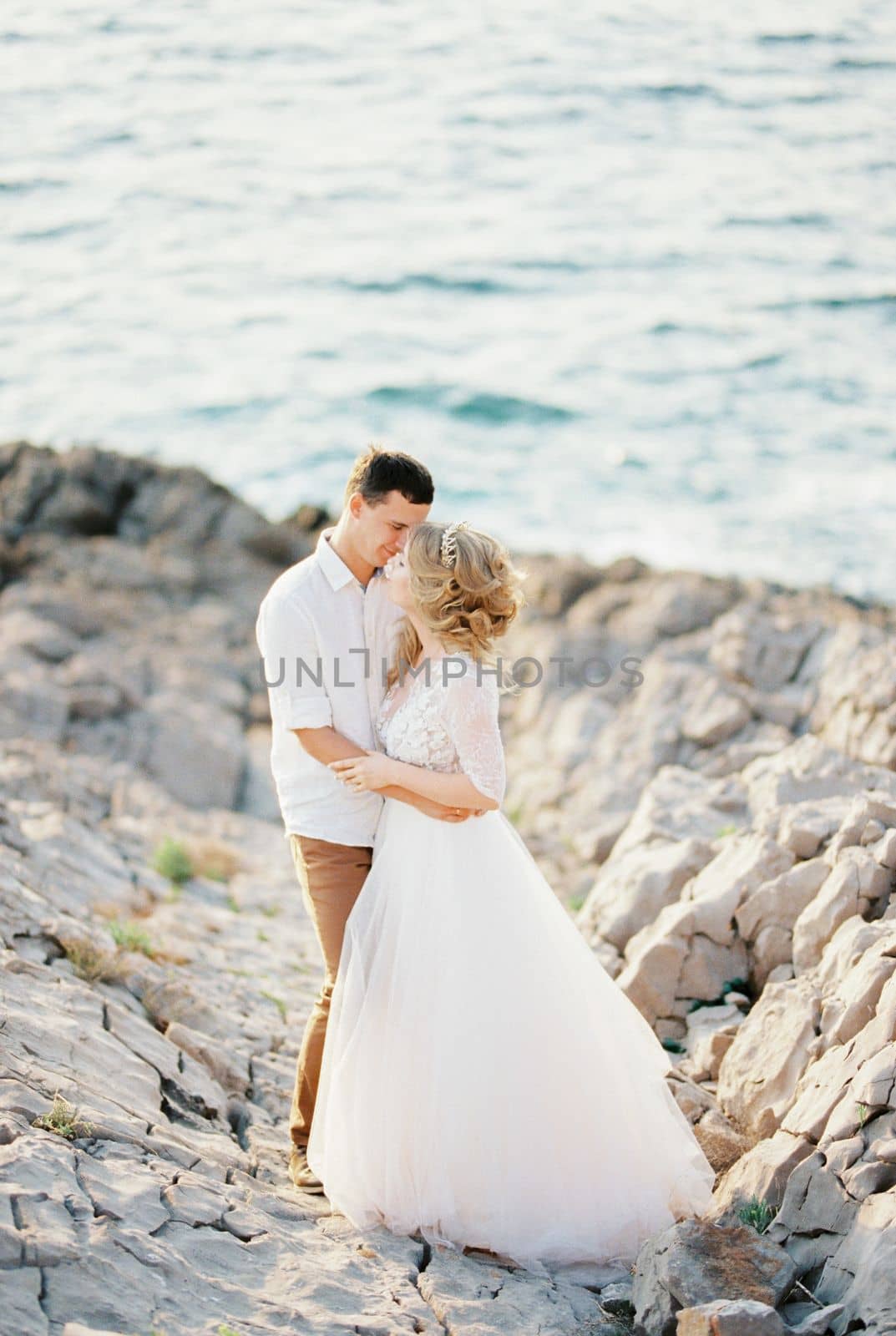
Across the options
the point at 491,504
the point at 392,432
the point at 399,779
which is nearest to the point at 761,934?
the point at 399,779

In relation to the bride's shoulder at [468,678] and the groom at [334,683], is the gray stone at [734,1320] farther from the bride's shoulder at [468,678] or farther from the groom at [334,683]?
the bride's shoulder at [468,678]

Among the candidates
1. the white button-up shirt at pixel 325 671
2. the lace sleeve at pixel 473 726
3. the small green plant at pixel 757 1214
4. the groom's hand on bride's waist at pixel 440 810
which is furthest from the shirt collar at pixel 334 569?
the small green plant at pixel 757 1214

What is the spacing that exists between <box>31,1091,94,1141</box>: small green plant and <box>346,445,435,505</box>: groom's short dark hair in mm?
2242

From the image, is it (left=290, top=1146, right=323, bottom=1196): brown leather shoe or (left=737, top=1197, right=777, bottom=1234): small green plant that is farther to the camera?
(left=290, top=1146, right=323, bottom=1196): brown leather shoe

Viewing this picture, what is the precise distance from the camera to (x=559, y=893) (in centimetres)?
884

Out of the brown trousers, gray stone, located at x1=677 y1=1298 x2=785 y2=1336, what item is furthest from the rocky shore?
the brown trousers

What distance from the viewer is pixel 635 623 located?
468 inches

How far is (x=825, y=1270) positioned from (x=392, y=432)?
17.9m

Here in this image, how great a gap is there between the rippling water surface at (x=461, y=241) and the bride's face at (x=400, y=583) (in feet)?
44.0

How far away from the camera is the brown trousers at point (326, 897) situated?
4863 mm

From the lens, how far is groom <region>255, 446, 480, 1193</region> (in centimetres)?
466

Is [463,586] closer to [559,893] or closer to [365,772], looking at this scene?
[365,772]

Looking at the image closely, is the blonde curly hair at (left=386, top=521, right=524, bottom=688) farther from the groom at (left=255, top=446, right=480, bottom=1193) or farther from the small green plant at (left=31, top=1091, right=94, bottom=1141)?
the small green plant at (left=31, top=1091, right=94, bottom=1141)

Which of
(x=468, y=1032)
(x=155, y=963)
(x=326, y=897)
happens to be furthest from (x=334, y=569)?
(x=155, y=963)
